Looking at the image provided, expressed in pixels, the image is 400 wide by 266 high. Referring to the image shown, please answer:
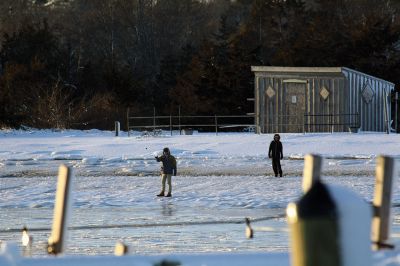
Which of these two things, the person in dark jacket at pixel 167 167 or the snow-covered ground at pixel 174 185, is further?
the person in dark jacket at pixel 167 167

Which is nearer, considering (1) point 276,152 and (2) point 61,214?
(2) point 61,214

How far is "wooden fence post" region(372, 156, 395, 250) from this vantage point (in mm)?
8039

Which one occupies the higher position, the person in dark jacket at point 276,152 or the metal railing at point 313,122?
the metal railing at point 313,122

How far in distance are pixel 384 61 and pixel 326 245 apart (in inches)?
2197

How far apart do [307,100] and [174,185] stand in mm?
19865

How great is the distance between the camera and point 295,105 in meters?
46.4

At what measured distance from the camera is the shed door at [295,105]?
46.3 meters

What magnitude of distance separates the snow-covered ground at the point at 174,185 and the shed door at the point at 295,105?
223 cm

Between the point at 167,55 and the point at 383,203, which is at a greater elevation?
the point at 167,55

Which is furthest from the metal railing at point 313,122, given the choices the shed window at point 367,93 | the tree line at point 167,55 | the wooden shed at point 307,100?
the tree line at point 167,55

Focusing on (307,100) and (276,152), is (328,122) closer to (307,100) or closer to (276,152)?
(307,100)

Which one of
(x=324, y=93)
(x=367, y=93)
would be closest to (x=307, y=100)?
(x=324, y=93)

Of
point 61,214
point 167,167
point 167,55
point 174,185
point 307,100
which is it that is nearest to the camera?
point 61,214

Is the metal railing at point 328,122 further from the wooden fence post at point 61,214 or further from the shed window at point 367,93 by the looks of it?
the wooden fence post at point 61,214
